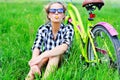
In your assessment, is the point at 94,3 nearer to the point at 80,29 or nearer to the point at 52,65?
the point at 80,29

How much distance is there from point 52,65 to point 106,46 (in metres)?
0.61

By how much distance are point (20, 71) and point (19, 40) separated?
134cm

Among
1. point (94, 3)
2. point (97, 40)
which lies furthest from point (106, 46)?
point (94, 3)

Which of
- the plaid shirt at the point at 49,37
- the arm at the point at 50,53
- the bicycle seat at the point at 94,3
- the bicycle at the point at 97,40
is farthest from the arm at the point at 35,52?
the bicycle seat at the point at 94,3

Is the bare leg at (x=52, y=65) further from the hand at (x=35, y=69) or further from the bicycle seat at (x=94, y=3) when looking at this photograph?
the bicycle seat at (x=94, y=3)

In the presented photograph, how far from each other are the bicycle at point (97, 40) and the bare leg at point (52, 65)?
416 mm

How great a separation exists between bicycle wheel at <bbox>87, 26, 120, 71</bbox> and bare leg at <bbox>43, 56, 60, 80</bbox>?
1.57 ft

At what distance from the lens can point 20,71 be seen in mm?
4520

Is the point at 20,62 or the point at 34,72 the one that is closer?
the point at 34,72

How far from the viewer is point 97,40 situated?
176 inches

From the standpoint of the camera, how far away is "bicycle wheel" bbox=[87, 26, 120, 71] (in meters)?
3.87

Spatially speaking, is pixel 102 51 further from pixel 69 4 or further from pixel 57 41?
pixel 69 4

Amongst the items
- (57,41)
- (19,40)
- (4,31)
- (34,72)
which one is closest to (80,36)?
(57,41)

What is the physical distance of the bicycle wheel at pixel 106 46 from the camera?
12.7ft
